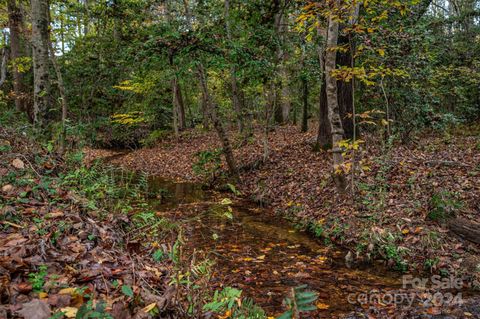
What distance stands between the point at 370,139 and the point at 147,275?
843 centimetres

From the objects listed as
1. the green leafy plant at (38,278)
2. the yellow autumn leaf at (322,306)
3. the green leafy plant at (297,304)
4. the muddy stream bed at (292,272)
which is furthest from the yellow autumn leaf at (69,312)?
the yellow autumn leaf at (322,306)

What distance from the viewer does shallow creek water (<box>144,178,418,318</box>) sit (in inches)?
170

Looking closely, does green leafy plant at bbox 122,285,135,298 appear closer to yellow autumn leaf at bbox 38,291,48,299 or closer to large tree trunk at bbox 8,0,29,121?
yellow autumn leaf at bbox 38,291,48,299

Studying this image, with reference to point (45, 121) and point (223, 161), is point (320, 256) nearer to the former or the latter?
point (45, 121)

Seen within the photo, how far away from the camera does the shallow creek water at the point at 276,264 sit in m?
4.33

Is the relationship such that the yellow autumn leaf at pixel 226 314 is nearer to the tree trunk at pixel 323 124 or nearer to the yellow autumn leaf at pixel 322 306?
the yellow autumn leaf at pixel 322 306

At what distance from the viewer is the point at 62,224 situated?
126 inches

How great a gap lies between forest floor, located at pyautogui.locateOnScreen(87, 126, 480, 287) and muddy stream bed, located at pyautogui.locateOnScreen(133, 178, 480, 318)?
15.5 inches

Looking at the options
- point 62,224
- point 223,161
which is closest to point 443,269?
point 62,224

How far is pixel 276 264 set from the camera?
208 inches

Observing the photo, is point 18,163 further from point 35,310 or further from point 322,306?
point 322,306

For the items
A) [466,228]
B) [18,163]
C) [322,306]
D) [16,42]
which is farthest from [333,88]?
[16,42]

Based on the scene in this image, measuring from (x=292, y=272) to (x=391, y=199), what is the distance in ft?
9.45

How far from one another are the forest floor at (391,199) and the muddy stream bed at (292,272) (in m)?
0.39
